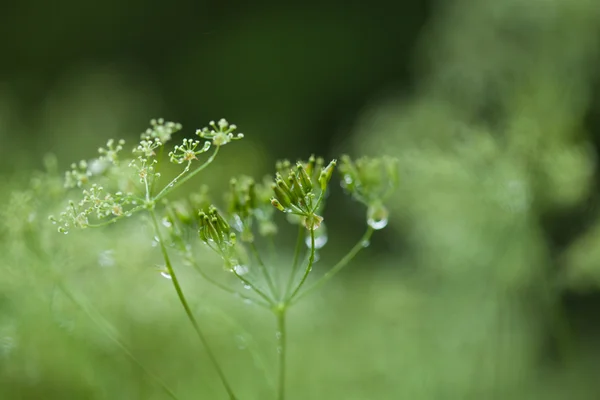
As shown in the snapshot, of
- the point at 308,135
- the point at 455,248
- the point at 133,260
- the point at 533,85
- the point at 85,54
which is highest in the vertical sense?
the point at 85,54

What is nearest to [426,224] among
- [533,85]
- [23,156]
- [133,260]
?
[533,85]

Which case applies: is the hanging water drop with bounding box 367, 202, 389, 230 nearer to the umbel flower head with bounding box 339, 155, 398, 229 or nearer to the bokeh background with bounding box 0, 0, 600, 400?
the umbel flower head with bounding box 339, 155, 398, 229

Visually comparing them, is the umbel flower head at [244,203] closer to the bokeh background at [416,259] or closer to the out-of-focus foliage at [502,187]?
the bokeh background at [416,259]

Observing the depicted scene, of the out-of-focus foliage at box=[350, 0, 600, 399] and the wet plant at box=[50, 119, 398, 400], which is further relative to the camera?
the out-of-focus foliage at box=[350, 0, 600, 399]

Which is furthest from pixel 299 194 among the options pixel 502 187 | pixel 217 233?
pixel 502 187

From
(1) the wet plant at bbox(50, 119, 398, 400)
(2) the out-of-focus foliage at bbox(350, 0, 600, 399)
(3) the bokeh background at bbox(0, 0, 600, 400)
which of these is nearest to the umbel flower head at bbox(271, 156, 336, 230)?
(1) the wet plant at bbox(50, 119, 398, 400)

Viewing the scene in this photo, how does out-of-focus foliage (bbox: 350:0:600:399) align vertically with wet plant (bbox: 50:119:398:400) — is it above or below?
above

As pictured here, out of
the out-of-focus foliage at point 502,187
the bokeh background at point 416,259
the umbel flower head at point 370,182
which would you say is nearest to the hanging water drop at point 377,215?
the umbel flower head at point 370,182

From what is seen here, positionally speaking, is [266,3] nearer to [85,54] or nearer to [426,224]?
[85,54]
